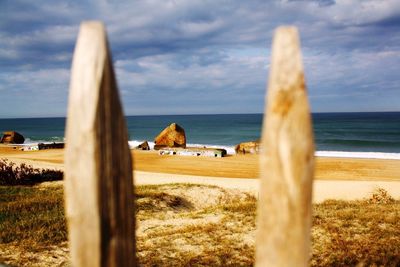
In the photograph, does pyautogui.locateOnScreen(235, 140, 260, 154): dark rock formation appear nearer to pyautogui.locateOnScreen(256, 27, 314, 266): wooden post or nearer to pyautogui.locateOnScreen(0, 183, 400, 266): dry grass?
pyautogui.locateOnScreen(0, 183, 400, 266): dry grass

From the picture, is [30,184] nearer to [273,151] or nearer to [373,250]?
[373,250]

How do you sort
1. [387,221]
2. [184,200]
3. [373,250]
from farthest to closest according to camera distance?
[184,200] → [387,221] → [373,250]

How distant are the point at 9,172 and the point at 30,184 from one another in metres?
1.26

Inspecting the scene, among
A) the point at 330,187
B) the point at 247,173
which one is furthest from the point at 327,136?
the point at 330,187

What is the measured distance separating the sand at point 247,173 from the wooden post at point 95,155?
1416cm

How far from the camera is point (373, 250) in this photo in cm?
621

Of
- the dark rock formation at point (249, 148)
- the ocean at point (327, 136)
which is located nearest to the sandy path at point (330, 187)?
the dark rock formation at point (249, 148)

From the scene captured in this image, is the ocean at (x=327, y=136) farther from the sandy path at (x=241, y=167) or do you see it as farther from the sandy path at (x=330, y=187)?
the sandy path at (x=330, y=187)

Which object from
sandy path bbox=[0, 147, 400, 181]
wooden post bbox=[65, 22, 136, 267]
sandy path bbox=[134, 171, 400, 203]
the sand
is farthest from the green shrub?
wooden post bbox=[65, 22, 136, 267]

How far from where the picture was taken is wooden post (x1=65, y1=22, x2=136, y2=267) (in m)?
1.68

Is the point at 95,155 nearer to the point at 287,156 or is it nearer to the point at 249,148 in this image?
the point at 287,156

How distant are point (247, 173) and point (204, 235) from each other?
18407mm

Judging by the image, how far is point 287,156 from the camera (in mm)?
1721

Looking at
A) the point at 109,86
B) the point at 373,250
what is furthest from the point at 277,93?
the point at 373,250
